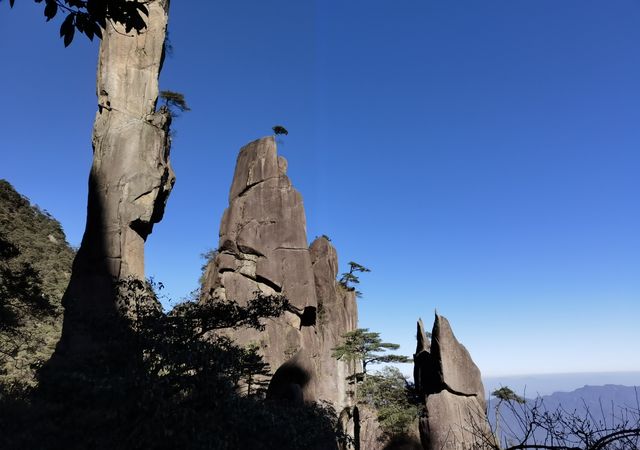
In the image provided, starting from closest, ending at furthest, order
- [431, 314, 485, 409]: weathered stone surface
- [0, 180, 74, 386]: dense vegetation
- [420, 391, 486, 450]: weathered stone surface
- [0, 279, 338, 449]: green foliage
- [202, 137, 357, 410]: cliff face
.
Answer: [0, 279, 338, 449]: green foliage → [0, 180, 74, 386]: dense vegetation → [420, 391, 486, 450]: weathered stone surface → [431, 314, 485, 409]: weathered stone surface → [202, 137, 357, 410]: cliff face

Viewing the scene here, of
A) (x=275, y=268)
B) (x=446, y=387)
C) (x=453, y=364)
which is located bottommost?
(x=446, y=387)

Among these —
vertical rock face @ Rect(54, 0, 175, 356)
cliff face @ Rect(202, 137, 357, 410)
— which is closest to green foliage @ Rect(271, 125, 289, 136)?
cliff face @ Rect(202, 137, 357, 410)

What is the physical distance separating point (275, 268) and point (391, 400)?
1355 centimetres

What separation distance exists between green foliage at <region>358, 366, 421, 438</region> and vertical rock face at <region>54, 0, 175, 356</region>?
18544 millimetres

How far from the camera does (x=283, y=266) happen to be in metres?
33.7

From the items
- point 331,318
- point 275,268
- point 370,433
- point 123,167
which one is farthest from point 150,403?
point 331,318

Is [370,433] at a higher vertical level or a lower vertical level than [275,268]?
lower

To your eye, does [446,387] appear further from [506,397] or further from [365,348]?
[506,397]

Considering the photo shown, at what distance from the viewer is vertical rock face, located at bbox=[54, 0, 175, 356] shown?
1511cm

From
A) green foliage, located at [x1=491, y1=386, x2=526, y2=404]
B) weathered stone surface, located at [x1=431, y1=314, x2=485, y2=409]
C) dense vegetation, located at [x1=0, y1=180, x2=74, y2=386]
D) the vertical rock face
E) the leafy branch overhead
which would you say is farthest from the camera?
weathered stone surface, located at [x1=431, y1=314, x2=485, y2=409]

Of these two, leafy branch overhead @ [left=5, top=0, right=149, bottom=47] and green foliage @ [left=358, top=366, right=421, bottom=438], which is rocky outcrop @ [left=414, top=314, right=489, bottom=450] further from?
leafy branch overhead @ [left=5, top=0, right=149, bottom=47]

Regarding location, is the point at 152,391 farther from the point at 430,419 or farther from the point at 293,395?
the point at 430,419

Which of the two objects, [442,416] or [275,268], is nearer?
[442,416]

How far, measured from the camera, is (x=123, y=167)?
1631cm
